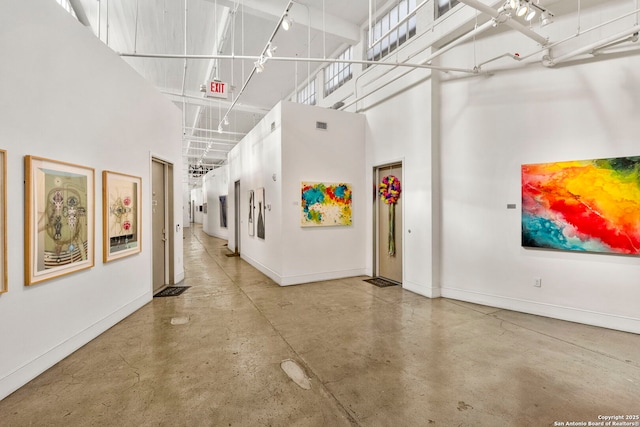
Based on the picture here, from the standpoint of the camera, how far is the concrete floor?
2072 millimetres

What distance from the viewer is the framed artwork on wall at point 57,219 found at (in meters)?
2.50

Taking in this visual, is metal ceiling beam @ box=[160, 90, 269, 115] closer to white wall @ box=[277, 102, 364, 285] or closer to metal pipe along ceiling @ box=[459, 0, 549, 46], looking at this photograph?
white wall @ box=[277, 102, 364, 285]

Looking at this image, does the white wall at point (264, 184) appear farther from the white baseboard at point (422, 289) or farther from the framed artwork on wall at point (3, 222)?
the framed artwork on wall at point (3, 222)

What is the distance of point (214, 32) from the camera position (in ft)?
19.6

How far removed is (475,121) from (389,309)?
3.31 meters

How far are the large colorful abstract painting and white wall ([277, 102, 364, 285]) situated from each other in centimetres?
301

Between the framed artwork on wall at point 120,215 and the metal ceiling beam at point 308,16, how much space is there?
3531mm

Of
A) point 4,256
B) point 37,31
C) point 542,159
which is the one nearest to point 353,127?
point 542,159

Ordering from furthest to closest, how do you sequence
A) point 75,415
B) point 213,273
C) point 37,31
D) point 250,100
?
1. point 250,100
2. point 213,273
3. point 37,31
4. point 75,415

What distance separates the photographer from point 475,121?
4.44 m

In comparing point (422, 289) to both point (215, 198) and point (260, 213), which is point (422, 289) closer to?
point (260, 213)

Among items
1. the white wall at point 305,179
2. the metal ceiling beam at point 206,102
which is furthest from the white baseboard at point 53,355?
the metal ceiling beam at point 206,102

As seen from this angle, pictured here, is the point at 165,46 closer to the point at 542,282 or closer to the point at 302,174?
the point at 302,174

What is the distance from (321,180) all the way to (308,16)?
10.8ft
